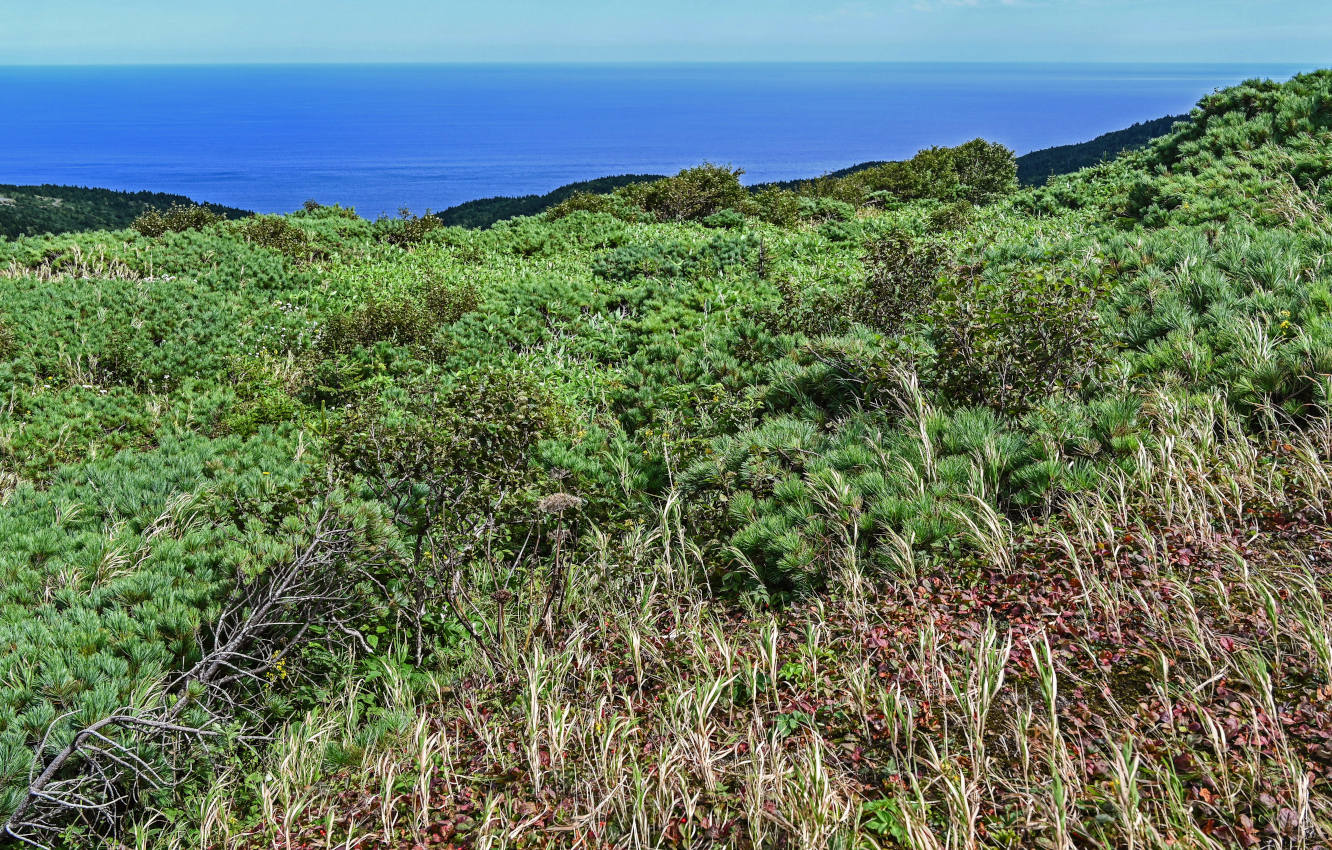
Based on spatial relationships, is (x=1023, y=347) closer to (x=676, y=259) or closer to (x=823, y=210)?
(x=676, y=259)

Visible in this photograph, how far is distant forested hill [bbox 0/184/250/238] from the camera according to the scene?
40.8 meters

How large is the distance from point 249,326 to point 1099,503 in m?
13.2

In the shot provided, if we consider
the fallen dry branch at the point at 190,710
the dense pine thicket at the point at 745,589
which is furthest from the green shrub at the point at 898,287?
the fallen dry branch at the point at 190,710

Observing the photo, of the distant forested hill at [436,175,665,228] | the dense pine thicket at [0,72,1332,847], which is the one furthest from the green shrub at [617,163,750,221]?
the distant forested hill at [436,175,665,228]

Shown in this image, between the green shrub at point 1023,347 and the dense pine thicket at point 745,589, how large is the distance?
0.04 m

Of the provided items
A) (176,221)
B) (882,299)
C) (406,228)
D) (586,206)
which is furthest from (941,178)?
(176,221)

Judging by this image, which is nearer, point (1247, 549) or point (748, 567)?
point (1247, 549)

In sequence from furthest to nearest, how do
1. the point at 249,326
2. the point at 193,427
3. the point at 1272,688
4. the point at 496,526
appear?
1. the point at 249,326
2. the point at 193,427
3. the point at 496,526
4. the point at 1272,688

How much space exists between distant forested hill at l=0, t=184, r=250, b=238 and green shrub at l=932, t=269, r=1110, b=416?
4181cm

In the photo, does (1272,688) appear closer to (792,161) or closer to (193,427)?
(193,427)

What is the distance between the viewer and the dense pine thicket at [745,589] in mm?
3078

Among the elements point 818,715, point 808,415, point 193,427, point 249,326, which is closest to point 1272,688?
point 818,715

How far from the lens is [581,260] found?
1753cm

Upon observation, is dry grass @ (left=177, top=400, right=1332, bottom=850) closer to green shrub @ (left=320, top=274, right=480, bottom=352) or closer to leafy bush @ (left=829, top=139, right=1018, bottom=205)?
green shrub @ (left=320, top=274, right=480, bottom=352)
